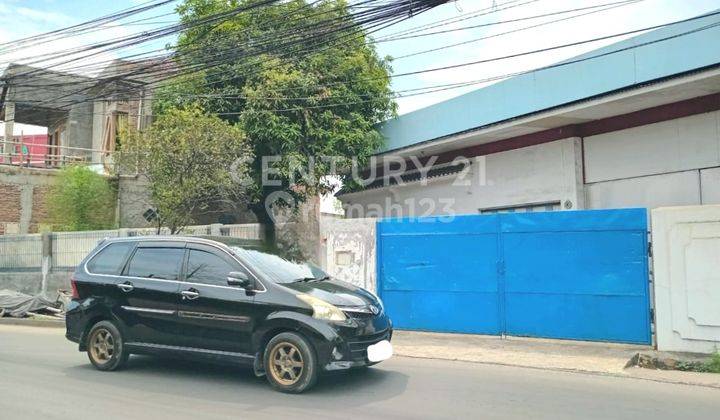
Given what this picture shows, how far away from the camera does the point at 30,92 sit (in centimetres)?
2753

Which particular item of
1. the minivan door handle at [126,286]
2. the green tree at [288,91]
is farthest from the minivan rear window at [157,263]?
the green tree at [288,91]

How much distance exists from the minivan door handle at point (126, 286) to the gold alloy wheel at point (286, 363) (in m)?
2.22

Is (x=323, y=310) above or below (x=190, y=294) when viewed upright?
below

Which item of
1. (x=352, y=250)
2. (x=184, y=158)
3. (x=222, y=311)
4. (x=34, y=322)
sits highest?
(x=184, y=158)

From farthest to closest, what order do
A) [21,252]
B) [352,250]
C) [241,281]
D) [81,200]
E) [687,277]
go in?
[81,200], [21,252], [352,250], [687,277], [241,281]

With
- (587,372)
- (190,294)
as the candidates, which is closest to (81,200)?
(190,294)

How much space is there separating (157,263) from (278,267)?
1617 mm

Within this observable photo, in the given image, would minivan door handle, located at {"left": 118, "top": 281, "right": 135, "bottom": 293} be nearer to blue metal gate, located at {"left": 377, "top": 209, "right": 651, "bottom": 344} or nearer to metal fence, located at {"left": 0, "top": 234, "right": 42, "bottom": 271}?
blue metal gate, located at {"left": 377, "top": 209, "right": 651, "bottom": 344}

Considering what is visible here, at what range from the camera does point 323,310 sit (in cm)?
612

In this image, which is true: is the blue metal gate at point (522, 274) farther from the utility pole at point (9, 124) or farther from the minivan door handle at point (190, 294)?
the utility pole at point (9, 124)

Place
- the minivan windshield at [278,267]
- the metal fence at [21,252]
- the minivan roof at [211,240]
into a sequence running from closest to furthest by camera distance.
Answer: the minivan windshield at [278,267]
the minivan roof at [211,240]
the metal fence at [21,252]

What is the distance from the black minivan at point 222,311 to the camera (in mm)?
6137

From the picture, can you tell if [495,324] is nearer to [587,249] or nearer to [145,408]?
[587,249]

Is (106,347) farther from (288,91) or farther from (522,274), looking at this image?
(288,91)
